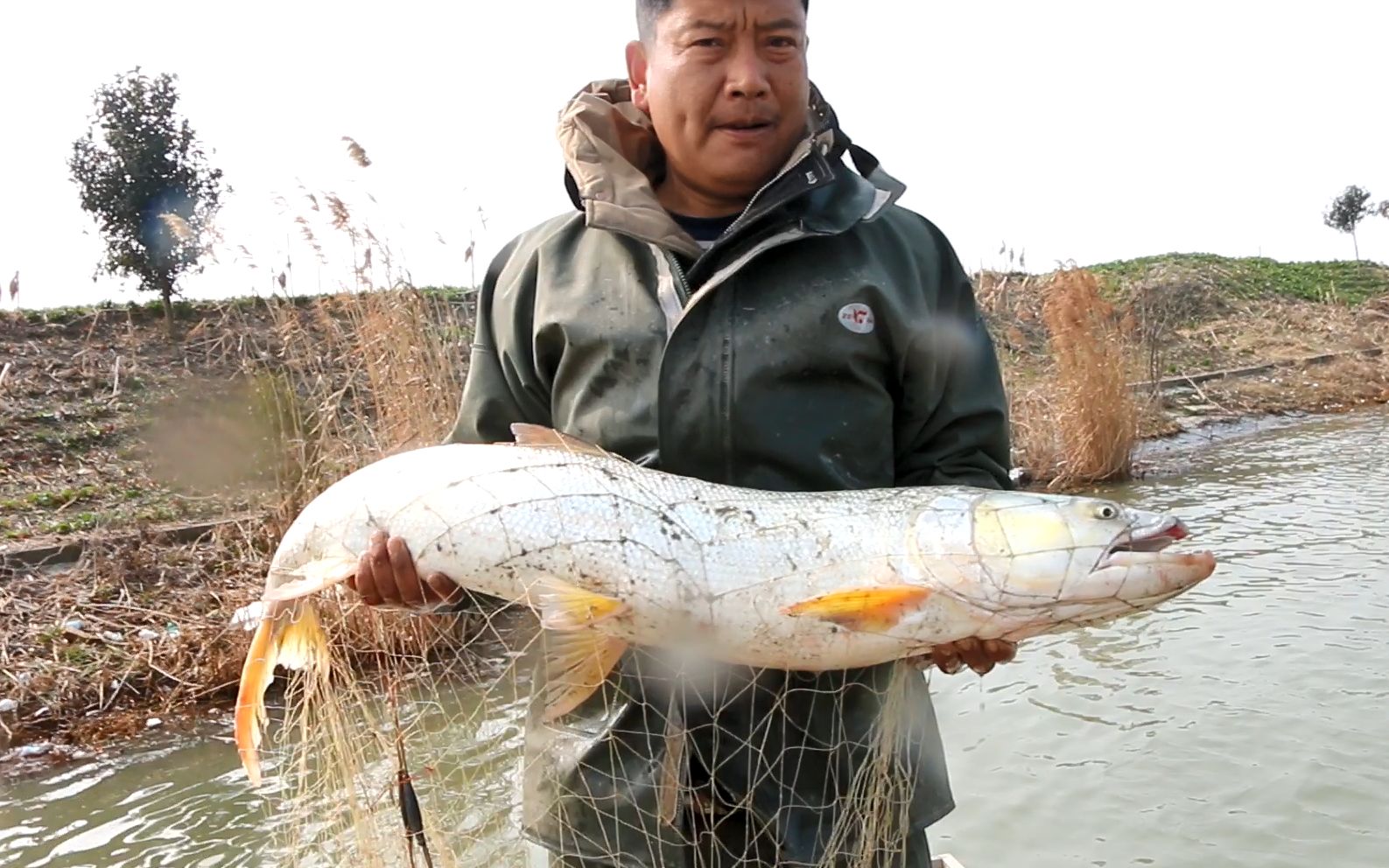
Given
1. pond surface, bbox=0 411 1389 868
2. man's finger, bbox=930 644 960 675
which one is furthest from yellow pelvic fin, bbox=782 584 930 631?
pond surface, bbox=0 411 1389 868

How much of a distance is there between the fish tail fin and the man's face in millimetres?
1383

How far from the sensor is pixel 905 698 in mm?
2197

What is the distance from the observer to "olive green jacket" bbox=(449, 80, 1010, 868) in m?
2.12

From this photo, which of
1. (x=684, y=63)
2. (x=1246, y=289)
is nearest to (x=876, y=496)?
(x=684, y=63)

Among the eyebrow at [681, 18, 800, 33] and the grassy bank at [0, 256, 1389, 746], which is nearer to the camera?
the eyebrow at [681, 18, 800, 33]

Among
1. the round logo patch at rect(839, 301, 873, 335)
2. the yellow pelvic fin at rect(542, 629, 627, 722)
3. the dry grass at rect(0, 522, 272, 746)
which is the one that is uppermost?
the round logo patch at rect(839, 301, 873, 335)

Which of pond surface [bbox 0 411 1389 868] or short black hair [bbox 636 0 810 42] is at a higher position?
short black hair [bbox 636 0 810 42]

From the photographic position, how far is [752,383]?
6.94 ft

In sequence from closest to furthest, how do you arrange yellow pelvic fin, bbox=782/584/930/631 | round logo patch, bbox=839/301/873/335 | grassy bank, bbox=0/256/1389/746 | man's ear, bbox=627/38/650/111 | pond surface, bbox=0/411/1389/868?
yellow pelvic fin, bbox=782/584/930/631 < round logo patch, bbox=839/301/873/335 < man's ear, bbox=627/38/650/111 < pond surface, bbox=0/411/1389/868 < grassy bank, bbox=0/256/1389/746

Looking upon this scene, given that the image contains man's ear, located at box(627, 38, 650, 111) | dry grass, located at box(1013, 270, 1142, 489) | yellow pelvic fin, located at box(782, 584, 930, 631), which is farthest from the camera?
dry grass, located at box(1013, 270, 1142, 489)

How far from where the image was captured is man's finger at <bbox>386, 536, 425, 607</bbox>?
2.25 meters

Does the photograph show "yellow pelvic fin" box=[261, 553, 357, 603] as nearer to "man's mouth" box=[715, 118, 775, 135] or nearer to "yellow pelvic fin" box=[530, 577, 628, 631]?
"yellow pelvic fin" box=[530, 577, 628, 631]

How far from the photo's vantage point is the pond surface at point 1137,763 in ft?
14.7

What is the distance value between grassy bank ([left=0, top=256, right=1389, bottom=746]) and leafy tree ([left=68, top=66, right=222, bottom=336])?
0.70 metres
